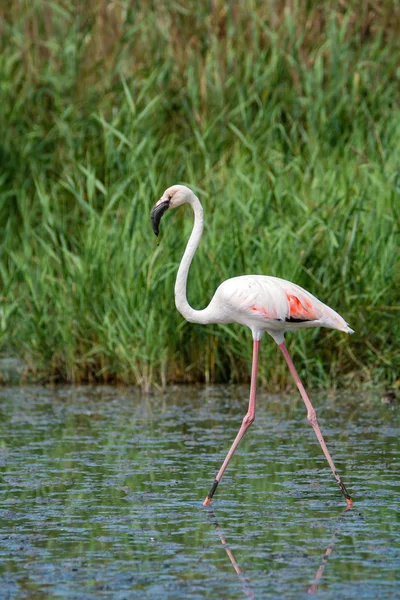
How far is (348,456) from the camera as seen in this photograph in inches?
272

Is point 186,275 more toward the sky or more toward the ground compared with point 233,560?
more toward the sky

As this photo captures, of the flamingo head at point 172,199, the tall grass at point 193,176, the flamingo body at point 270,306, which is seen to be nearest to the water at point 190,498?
the tall grass at point 193,176

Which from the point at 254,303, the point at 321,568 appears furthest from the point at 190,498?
the point at 321,568

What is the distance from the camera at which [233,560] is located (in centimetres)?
489

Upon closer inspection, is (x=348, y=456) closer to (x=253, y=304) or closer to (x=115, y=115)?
(x=253, y=304)

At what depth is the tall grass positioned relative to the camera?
8852 millimetres

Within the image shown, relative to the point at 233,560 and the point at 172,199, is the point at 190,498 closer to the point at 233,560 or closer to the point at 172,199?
the point at 233,560

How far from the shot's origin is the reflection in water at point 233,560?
4471mm

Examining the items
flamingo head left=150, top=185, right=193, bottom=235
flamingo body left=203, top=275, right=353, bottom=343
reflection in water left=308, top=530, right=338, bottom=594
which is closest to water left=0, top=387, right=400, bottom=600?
reflection in water left=308, top=530, right=338, bottom=594

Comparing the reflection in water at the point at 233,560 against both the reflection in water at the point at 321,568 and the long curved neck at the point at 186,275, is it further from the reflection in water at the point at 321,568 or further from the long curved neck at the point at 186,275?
the long curved neck at the point at 186,275

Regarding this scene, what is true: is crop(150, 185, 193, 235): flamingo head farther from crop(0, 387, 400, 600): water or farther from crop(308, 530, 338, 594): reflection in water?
crop(308, 530, 338, 594): reflection in water

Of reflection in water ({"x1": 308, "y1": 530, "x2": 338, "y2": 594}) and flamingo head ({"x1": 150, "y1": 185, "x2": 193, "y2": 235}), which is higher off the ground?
flamingo head ({"x1": 150, "y1": 185, "x2": 193, "y2": 235})

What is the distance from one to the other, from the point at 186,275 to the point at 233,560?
71.3 inches

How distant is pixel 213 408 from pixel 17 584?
3.85 metres
